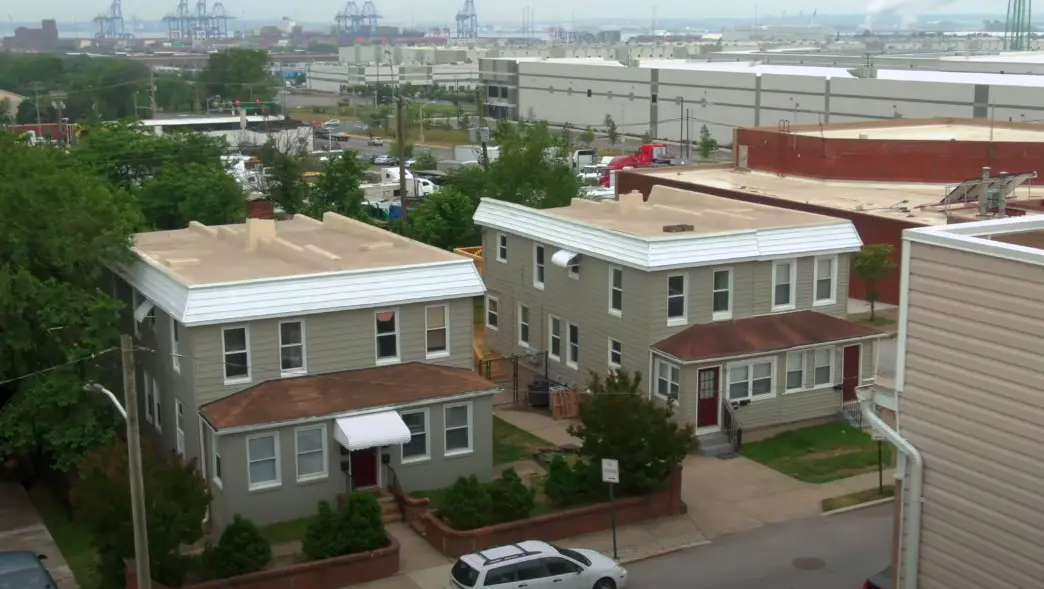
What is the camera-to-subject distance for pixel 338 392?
2556 cm

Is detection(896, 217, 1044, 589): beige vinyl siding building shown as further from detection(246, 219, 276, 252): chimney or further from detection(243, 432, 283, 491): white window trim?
detection(246, 219, 276, 252): chimney

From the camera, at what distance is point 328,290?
2600 cm

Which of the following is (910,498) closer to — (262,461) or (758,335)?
(262,461)

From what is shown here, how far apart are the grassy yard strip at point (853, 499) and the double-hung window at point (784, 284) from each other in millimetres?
6210

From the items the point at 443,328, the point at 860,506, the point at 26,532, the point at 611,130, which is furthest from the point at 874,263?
the point at 611,130

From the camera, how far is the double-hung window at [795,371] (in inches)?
1219

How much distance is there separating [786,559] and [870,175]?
117 ft

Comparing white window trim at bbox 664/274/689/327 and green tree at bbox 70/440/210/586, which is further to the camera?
white window trim at bbox 664/274/689/327

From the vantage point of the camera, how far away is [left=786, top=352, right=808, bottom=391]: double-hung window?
31.0 m

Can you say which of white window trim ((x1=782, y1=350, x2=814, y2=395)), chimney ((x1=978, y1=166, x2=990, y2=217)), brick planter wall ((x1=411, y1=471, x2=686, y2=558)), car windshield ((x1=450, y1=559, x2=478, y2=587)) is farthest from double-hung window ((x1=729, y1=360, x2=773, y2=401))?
car windshield ((x1=450, y1=559, x2=478, y2=587))

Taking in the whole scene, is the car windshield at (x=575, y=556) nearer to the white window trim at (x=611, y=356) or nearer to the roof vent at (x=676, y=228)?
the white window trim at (x=611, y=356)

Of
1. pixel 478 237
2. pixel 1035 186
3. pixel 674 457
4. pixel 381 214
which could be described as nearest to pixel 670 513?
pixel 674 457

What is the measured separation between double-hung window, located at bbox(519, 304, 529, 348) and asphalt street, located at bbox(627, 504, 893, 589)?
1263cm

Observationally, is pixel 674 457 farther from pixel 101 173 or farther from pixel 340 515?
pixel 101 173
